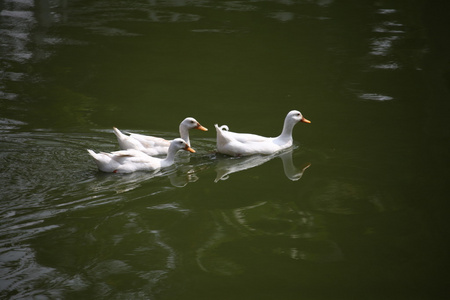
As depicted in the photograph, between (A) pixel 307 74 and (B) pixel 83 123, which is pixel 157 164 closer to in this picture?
(B) pixel 83 123

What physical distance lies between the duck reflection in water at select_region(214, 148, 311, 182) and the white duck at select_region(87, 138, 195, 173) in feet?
1.82

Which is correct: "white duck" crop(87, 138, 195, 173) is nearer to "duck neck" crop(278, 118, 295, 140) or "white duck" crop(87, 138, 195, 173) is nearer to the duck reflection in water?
the duck reflection in water

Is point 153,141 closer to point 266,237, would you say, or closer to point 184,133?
point 184,133

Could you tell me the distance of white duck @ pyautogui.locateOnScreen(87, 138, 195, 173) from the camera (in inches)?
319

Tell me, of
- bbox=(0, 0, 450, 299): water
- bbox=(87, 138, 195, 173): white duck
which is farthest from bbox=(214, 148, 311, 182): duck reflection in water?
bbox=(87, 138, 195, 173): white duck

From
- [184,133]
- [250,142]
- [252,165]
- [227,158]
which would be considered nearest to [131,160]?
[184,133]

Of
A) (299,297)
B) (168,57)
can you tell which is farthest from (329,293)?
(168,57)

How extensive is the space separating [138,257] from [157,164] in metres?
2.53

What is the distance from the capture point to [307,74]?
12586 mm

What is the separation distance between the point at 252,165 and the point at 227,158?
42cm

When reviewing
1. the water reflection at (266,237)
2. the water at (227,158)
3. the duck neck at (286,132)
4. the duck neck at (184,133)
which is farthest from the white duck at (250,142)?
the water reflection at (266,237)

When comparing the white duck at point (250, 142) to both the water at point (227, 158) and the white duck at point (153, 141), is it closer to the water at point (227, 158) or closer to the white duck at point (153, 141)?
the water at point (227, 158)

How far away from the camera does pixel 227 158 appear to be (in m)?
9.04

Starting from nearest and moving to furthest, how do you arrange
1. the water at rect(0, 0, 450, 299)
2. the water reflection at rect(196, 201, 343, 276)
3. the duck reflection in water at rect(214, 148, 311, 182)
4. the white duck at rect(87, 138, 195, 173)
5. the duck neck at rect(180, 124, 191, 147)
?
the water at rect(0, 0, 450, 299) → the water reflection at rect(196, 201, 343, 276) → the white duck at rect(87, 138, 195, 173) → the duck reflection in water at rect(214, 148, 311, 182) → the duck neck at rect(180, 124, 191, 147)
